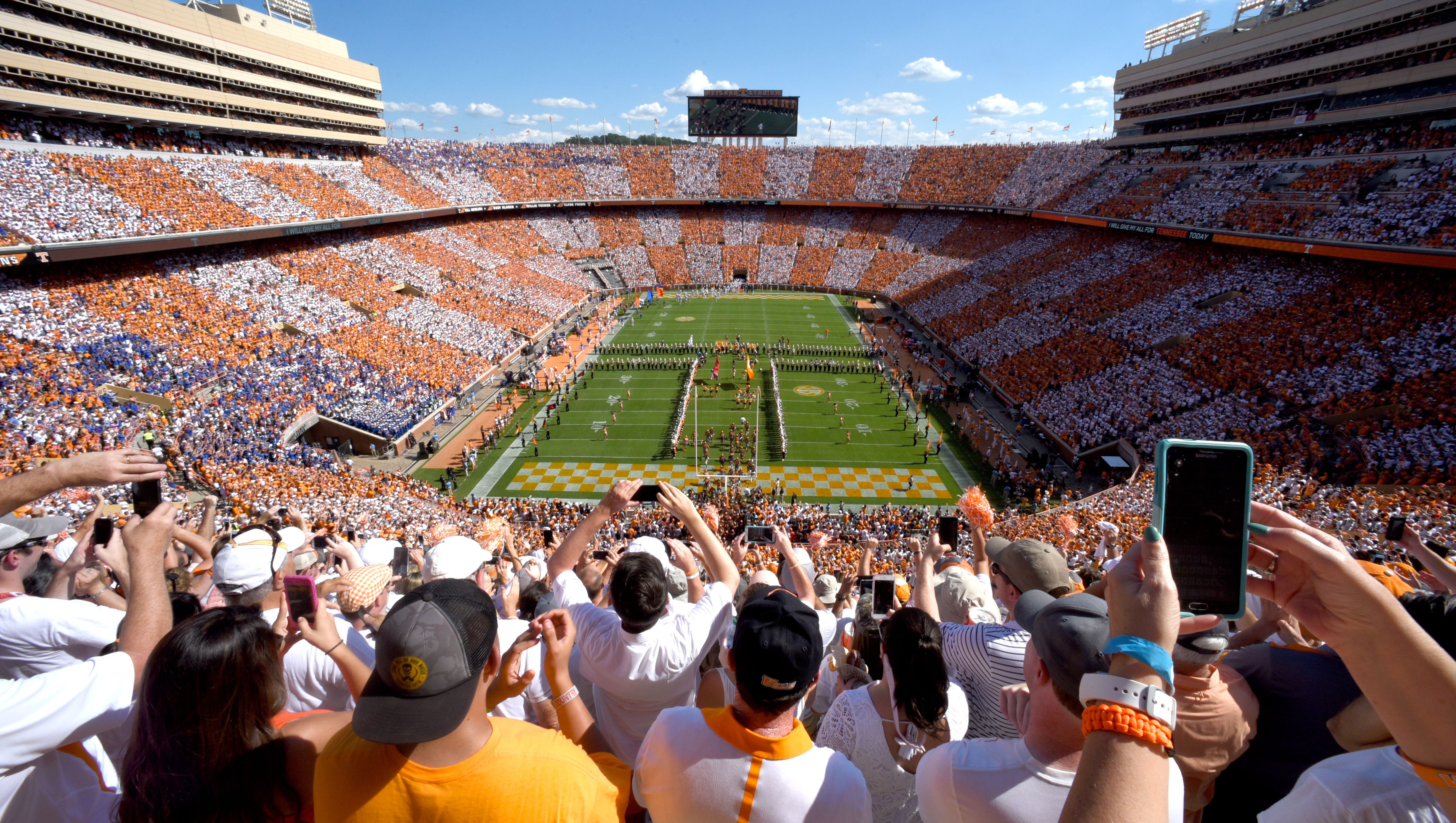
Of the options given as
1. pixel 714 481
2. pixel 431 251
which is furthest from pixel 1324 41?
pixel 431 251

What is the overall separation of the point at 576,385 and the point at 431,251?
65.6 ft

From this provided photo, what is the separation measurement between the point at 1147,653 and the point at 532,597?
16.3ft

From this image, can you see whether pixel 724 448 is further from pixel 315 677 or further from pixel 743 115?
pixel 743 115

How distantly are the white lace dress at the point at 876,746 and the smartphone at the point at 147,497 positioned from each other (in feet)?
11.5

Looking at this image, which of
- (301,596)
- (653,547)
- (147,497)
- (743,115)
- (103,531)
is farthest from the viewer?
(743,115)

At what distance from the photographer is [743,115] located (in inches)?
2601

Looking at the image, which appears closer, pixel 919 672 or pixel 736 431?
pixel 919 672

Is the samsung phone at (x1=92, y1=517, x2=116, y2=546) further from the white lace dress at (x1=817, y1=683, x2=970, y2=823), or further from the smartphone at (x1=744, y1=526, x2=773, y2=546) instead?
the white lace dress at (x1=817, y1=683, x2=970, y2=823)

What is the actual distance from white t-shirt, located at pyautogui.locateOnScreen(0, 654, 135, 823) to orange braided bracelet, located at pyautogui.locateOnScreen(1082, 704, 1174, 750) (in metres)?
3.31

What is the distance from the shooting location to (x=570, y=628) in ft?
9.55

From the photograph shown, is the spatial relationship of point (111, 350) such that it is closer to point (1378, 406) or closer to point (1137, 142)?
point (1378, 406)

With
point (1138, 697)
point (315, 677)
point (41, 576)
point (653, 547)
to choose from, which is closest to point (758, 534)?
point (653, 547)

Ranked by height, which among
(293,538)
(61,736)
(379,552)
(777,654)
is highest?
(777,654)

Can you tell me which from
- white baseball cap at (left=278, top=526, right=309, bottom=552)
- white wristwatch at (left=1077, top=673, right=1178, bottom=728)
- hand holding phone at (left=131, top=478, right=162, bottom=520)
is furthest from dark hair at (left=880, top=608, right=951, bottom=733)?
white baseball cap at (left=278, top=526, right=309, bottom=552)
